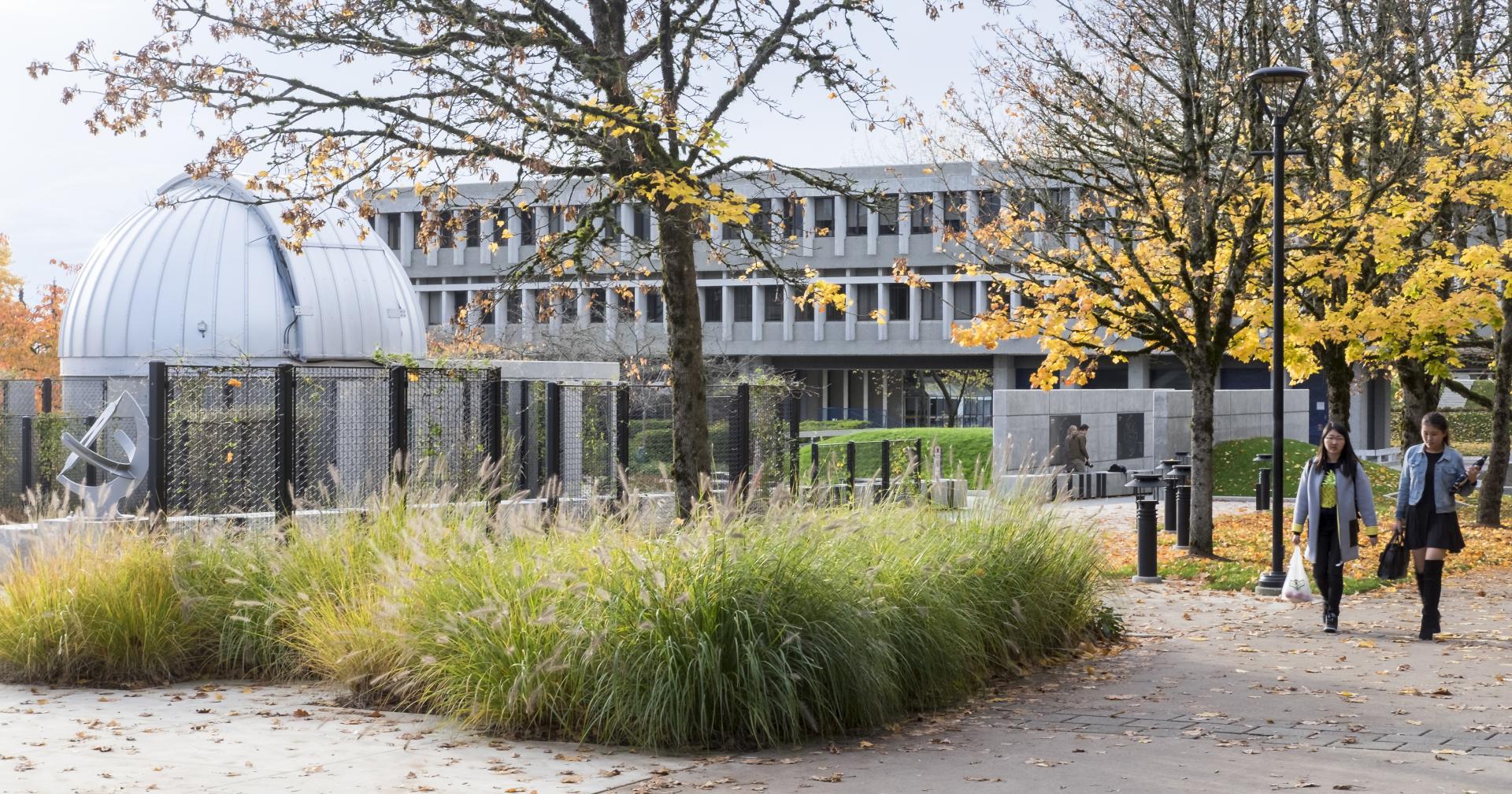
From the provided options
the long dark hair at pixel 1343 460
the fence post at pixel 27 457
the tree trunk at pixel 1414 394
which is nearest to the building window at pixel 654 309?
the tree trunk at pixel 1414 394

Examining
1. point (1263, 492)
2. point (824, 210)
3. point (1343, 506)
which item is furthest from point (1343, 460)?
point (824, 210)

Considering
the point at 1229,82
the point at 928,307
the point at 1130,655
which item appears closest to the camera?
the point at 1130,655

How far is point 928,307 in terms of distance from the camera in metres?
61.1

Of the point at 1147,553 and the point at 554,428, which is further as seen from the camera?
the point at 554,428

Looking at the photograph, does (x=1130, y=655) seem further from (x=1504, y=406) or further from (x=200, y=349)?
(x=200, y=349)

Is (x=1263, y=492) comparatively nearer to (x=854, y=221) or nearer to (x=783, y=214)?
(x=783, y=214)

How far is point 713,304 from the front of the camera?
64250mm

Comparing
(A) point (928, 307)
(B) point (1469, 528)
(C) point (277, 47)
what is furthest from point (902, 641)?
(A) point (928, 307)

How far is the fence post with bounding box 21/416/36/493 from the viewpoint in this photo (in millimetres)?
20516

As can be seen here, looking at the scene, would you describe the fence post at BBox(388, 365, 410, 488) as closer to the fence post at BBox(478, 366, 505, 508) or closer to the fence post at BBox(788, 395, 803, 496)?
the fence post at BBox(478, 366, 505, 508)

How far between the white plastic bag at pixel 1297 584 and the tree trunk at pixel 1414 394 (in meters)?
11.6

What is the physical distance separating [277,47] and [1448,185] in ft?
48.4

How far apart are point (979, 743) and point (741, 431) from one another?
11.6 m

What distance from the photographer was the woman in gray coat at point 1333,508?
1193cm
